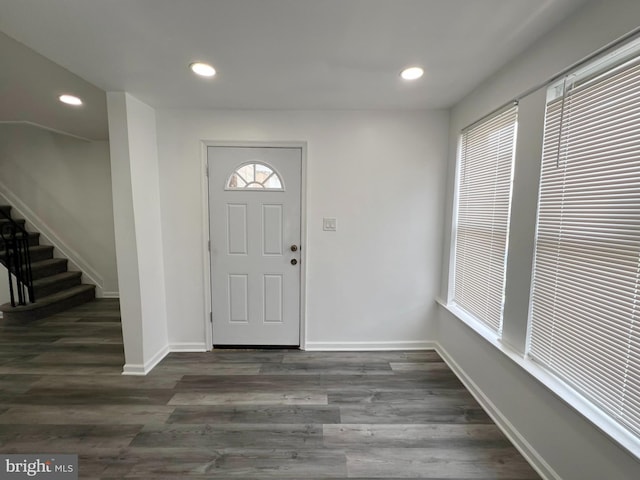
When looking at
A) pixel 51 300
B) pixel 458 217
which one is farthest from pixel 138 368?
pixel 458 217

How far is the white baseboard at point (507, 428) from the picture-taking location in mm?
1434

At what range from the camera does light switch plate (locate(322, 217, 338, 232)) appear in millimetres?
2600

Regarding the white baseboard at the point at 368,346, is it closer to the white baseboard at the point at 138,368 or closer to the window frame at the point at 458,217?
the window frame at the point at 458,217

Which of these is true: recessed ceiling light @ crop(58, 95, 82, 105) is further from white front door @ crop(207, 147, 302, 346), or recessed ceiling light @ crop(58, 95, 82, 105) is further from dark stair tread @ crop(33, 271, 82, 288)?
dark stair tread @ crop(33, 271, 82, 288)

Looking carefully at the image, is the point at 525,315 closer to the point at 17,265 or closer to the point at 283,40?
the point at 283,40

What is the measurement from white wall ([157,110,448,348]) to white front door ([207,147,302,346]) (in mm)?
132

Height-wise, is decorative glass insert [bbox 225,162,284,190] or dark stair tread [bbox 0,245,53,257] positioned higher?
decorative glass insert [bbox 225,162,284,190]

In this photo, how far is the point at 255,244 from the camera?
2646 mm

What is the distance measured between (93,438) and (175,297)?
1187 mm

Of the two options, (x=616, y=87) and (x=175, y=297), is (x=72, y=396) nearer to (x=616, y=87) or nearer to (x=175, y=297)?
(x=175, y=297)

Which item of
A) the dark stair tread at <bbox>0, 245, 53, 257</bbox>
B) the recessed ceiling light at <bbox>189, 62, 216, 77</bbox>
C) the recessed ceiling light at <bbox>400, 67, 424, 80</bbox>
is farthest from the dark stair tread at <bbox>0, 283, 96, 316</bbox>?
the recessed ceiling light at <bbox>400, 67, 424, 80</bbox>

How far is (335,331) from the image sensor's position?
2730 mm

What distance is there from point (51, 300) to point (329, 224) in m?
3.82

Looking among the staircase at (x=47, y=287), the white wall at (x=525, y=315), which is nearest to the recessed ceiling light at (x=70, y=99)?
the staircase at (x=47, y=287)
